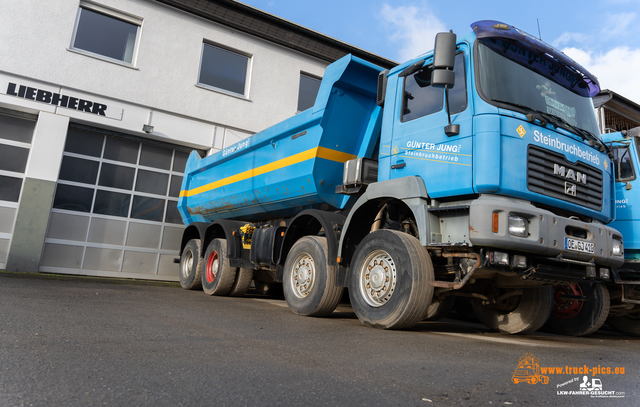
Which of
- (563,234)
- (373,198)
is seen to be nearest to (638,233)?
(563,234)

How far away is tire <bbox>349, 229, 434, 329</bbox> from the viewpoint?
421cm

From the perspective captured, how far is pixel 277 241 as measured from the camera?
256 inches

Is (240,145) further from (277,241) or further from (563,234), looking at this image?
(563,234)

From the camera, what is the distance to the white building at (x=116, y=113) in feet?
31.9

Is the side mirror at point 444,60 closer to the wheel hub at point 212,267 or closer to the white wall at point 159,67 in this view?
the wheel hub at point 212,267

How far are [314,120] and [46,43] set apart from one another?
773 cm

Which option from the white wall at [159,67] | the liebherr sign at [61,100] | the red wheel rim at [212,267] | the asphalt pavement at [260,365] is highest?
the white wall at [159,67]

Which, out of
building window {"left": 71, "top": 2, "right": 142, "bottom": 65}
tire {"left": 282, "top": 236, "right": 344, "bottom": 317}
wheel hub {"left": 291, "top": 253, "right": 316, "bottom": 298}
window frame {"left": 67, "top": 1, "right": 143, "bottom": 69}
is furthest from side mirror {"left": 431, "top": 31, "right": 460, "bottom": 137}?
building window {"left": 71, "top": 2, "right": 142, "bottom": 65}

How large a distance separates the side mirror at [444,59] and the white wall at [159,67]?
8474 mm

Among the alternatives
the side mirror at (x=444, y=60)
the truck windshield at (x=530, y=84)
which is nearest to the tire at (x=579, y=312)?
the truck windshield at (x=530, y=84)

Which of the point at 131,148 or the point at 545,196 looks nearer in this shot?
the point at 545,196

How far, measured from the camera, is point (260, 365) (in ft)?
8.15

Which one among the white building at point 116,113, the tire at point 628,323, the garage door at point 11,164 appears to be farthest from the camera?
the white building at point 116,113

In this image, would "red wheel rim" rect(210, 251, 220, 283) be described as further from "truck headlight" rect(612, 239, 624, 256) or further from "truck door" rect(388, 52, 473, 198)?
"truck headlight" rect(612, 239, 624, 256)
